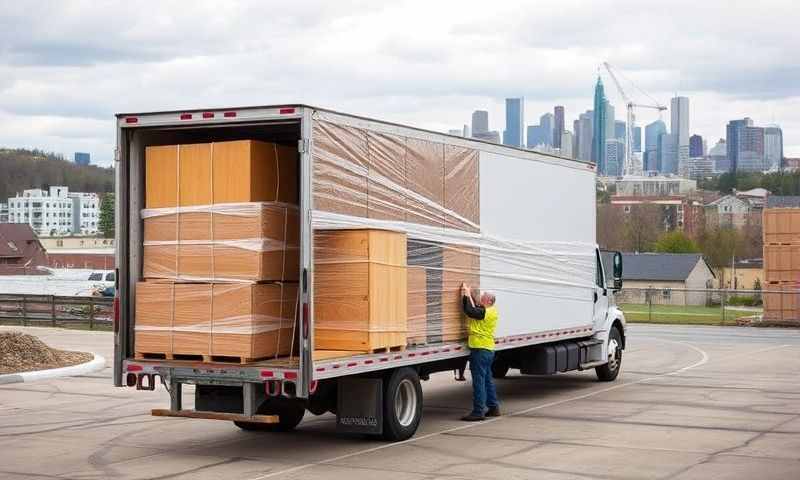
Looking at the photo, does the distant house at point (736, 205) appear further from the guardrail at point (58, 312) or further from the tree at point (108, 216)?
the guardrail at point (58, 312)

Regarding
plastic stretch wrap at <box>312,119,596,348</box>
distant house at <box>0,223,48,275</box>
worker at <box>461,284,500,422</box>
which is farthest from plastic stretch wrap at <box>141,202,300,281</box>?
distant house at <box>0,223,48,275</box>

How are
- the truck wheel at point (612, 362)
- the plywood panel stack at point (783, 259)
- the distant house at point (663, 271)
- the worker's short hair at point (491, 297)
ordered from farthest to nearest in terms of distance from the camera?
the distant house at point (663, 271) → the plywood panel stack at point (783, 259) → the truck wheel at point (612, 362) → the worker's short hair at point (491, 297)

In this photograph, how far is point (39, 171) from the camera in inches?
5271

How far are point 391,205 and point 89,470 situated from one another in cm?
436

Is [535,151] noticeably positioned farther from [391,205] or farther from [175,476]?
[175,476]

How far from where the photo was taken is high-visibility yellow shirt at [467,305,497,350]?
1437 centimetres

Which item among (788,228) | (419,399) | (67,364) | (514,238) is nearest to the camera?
(419,399)

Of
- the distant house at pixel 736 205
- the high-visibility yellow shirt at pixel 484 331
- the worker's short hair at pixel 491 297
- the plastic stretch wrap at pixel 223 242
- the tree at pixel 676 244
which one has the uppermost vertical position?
the distant house at pixel 736 205

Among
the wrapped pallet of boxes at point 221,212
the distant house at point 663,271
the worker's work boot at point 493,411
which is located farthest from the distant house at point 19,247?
the wrapped pallet of boxes at point 221,212

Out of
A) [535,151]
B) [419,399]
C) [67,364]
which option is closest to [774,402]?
[535,151]

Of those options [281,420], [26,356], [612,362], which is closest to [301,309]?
[281,420]

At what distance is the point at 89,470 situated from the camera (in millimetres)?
11273

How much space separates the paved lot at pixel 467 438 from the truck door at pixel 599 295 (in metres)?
1.13

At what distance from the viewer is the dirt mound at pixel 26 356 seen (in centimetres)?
2044
